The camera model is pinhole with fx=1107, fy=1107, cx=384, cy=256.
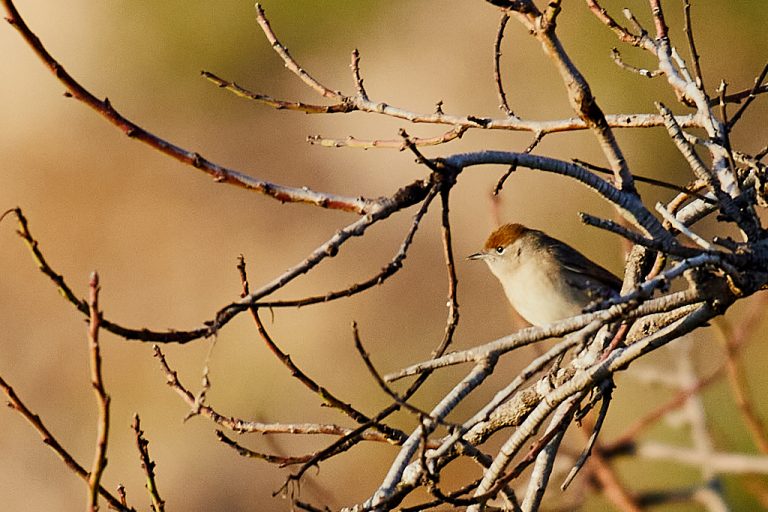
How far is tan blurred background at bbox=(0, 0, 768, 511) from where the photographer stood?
11.4 meters

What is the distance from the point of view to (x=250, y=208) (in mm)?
13555

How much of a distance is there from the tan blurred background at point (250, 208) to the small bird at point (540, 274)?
2.53 meters

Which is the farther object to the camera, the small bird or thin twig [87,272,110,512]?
the small bird

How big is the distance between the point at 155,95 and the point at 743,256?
12944mm

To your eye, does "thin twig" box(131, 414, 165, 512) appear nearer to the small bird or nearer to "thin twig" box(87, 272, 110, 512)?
"thin twig" box(87, 272, 110, 512)

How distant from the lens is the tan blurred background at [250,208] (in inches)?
447

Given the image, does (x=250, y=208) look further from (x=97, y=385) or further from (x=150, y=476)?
(x=97, y=385)

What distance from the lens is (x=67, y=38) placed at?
15492 millimetres

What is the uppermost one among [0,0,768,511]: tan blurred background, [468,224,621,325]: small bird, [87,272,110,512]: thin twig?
[0,0,768,511]: tan blurred background

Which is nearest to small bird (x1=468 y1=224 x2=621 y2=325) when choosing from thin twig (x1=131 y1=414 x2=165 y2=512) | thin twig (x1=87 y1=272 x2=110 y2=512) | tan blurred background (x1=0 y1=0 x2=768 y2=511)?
tan blurred background (x1=0 y1=0 x2=768 y2=511)

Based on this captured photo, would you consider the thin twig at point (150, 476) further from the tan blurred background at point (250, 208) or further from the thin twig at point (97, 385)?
the tan blurred background at point (250, 208)

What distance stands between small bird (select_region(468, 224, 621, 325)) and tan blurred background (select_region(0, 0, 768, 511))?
253 cm

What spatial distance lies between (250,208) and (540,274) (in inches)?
284

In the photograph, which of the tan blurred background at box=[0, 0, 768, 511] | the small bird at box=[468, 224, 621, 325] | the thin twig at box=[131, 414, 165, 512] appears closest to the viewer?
the thin twig at box=[131, 414, 165, 512]
